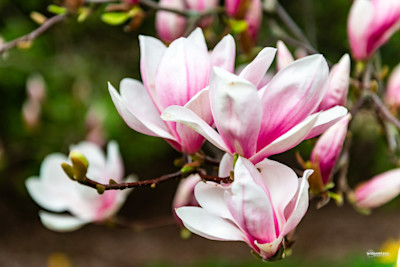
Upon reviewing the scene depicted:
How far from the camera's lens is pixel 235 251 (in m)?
3.69

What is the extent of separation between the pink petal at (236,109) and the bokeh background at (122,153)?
162cm

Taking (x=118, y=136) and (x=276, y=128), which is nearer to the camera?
(x=276, y=128)

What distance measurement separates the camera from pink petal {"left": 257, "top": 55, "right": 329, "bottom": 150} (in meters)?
0.39

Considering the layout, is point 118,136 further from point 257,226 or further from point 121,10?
point 257,226

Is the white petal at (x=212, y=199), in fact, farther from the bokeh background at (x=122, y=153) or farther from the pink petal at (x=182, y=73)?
the bokeh background at (x=122, y=153)

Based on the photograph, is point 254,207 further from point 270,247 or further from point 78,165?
point 78,165

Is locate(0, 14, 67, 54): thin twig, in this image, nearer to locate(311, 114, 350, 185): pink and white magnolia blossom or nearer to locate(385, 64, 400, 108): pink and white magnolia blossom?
locate(311, 114, 350, 185): pink and white magnolia blossom

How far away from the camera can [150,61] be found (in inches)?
18.7

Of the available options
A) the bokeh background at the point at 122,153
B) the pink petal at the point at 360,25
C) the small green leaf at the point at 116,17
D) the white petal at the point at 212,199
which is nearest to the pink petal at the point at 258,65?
the white petal at the point at 212,199

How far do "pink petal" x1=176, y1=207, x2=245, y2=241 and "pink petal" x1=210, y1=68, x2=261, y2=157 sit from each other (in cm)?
7

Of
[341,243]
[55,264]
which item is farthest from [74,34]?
[341,243]

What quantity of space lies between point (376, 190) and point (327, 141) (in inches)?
6.4

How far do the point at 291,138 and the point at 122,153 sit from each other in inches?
115

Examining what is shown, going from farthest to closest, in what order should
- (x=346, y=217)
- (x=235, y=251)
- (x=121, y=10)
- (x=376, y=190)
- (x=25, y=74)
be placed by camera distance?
(x=346, y=217) → (x=235, y=251) → (x=25, y=74) → (x=121, y=10) → (x=376, y=190)
